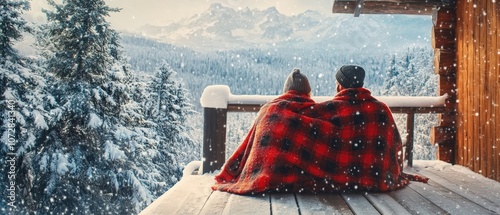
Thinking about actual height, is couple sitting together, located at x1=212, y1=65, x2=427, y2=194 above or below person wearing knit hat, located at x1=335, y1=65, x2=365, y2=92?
below

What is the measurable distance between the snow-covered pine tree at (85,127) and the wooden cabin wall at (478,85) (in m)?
11.4

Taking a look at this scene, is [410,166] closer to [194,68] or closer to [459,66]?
[459,66]

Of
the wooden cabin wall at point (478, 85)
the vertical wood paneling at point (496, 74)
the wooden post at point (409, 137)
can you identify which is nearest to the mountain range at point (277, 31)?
the wooden cabin wall at point (478, 85)

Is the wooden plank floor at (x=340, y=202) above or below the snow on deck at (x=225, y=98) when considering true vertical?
below

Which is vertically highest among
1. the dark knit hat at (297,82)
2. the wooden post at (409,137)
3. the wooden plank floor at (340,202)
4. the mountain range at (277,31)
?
the mountain range at (277,31)

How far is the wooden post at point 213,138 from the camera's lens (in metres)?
4.47

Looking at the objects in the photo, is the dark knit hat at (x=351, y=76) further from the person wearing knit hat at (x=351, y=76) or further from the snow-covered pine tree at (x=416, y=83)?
the snow-covered pine tree at (x=416, y=83)

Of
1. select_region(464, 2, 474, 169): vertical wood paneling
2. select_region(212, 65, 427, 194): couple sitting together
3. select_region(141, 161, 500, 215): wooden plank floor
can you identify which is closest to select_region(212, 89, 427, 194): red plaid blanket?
select_region(212, 65, 427, 194): couple sitting together

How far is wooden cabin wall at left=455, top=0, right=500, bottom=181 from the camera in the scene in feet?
13.9

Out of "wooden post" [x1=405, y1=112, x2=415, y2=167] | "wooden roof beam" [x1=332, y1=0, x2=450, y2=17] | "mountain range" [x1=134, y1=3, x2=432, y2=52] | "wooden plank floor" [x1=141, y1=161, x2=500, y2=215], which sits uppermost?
"mountain range" [x1=134, y1=3, x2=432, y2=52]

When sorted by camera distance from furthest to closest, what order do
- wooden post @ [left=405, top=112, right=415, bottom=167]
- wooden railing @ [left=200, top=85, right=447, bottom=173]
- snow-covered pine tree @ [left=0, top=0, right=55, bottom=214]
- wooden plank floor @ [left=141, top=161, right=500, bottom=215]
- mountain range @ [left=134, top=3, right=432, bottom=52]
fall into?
mountain range @ [left=134, top=3, right=432, bottom=52]
snow-covered pine tree @ [left=0, top=0, right=55, bottom=214]
wooden post @ [left=405, top=112, right=415, bottom=167]
wooden railing @ [left=200, top=85, right=447, bottom=173]
wooden plank floor @ [left=141, top=161, right=500, bottom=215]

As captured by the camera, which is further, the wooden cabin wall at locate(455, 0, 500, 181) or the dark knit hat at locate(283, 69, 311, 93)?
the wooden cabin wall at locate(455, 0, 500, 181)

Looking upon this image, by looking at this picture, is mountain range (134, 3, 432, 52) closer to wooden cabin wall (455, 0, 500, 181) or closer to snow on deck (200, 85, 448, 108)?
wooden cabin wall (455, 0, 500, 181)

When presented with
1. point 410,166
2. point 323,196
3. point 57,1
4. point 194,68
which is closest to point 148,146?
point 57,1
